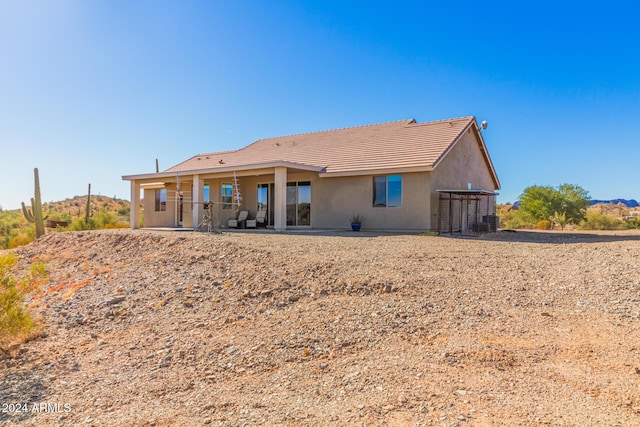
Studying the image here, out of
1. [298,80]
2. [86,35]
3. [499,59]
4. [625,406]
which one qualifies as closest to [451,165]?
[499,59]

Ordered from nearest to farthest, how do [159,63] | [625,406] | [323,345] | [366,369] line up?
[625,406] < [366,369] < [323,345] < [159,63]

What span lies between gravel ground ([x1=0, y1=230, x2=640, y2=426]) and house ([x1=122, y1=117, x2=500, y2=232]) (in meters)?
→ 7.21

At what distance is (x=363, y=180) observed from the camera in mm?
17969

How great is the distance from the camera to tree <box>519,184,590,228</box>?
27.4 meters

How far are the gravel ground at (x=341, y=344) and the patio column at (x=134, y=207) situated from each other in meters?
11.2

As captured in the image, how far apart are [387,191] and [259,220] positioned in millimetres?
6414

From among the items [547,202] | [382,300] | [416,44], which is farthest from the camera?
[547,202]

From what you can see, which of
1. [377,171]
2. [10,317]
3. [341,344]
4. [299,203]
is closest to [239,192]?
[299,203]

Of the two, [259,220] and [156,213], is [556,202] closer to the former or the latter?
[259,220]

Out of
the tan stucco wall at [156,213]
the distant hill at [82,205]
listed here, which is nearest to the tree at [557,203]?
the tan stucco wall at [156,213]

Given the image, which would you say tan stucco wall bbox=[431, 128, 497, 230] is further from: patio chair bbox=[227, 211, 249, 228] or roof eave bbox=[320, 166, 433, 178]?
patio chair bbox=[227, 211, 249, 228]

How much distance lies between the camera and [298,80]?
20.1m

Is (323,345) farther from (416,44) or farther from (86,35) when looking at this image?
(416,44)

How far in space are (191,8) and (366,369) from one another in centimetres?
1339
